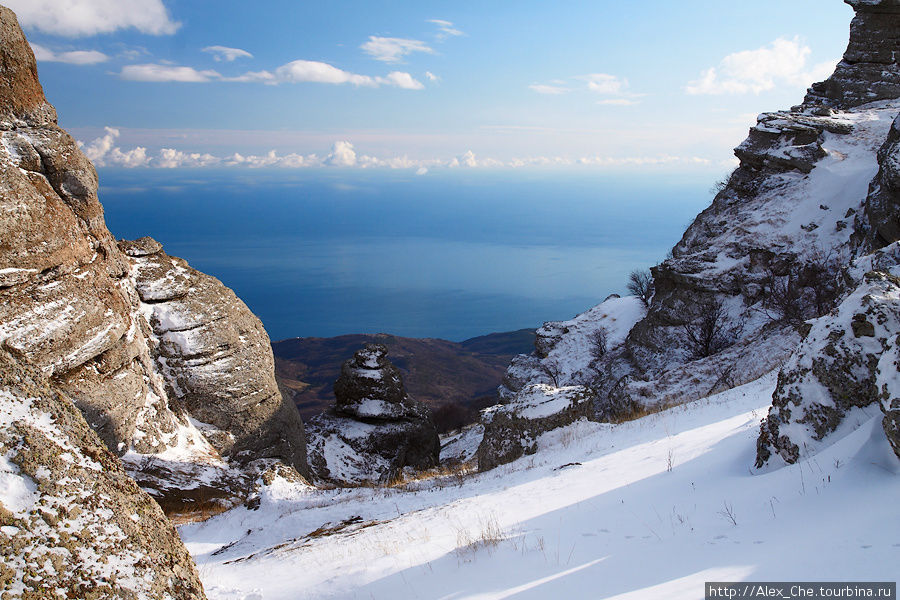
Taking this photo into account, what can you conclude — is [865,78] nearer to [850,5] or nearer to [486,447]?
[850,5]

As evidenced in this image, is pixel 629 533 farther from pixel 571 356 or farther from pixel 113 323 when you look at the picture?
pixel 571 356

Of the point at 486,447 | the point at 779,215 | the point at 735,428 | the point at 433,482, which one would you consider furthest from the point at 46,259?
the point at 779,215

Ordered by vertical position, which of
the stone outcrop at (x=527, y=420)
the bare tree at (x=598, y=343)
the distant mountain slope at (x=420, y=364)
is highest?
the stone outcrop at (x=527, y=420)

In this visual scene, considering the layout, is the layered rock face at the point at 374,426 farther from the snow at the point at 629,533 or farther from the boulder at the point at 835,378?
the boulder at the point at 835,378

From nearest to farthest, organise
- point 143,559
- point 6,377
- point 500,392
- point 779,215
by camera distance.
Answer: point 143,559 → point 6,377 → point 779,215 → point 500,392

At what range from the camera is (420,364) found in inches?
3659

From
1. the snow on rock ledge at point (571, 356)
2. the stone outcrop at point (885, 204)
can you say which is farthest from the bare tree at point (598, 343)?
the stone outcrop at point (885, 204)

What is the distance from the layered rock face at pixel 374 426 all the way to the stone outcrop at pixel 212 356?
553cm

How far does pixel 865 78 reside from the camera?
34719mm

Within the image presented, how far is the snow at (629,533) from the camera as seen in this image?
4.13 meters

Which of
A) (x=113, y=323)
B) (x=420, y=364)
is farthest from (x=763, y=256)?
(x=420, y=364)

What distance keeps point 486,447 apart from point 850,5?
1513 inches

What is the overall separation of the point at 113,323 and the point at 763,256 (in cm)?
2510

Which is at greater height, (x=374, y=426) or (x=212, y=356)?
(x=212, y=356)
